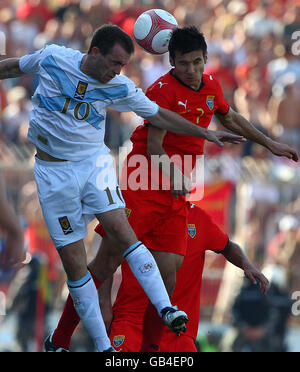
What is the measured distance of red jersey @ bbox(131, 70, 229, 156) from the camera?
7098 mm

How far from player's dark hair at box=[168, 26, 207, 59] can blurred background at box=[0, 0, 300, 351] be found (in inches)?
194

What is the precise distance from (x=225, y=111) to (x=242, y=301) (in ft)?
15.4

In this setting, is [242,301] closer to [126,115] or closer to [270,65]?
[126,115]

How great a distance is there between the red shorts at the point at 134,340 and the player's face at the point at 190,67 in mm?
2100

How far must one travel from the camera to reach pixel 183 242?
24.2 ft

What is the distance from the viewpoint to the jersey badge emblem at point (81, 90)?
6.74 meters

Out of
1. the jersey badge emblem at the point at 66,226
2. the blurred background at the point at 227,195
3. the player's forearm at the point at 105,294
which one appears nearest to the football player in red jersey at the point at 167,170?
the player's forearm at the point at 105,294

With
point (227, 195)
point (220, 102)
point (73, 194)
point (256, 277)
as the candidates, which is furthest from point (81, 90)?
point (227, 195)

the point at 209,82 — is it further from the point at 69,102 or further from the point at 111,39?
the point at 69,102

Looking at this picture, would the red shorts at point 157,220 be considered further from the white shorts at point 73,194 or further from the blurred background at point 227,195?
the blurred background at point 227,195

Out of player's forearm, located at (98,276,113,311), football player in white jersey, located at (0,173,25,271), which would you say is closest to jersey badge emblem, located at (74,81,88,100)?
player's forearm, located at (98,276,113,311)

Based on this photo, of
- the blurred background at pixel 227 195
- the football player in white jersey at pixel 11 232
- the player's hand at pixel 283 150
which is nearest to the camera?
the football player in white jersey at pixel 11 232

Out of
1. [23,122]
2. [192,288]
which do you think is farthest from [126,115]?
[192,288]

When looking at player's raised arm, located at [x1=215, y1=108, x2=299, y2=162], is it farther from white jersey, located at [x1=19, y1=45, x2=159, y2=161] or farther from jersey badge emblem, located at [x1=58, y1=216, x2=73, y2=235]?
jersey badge emblem, located at [x1=58, y1=216, x2=73, y2=235]
